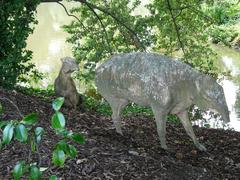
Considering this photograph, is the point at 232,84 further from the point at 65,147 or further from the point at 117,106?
the point at 65,147

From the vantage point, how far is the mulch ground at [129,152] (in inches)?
184

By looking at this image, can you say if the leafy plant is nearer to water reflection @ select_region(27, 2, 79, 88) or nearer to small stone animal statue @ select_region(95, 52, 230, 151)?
small stone animal statue @ select_region(95, 52, 230, 151)

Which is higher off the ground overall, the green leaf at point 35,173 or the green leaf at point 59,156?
the green leaf at point 59,156

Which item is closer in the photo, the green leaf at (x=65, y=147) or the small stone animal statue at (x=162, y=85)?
the green leaf at (x=65, y=147)

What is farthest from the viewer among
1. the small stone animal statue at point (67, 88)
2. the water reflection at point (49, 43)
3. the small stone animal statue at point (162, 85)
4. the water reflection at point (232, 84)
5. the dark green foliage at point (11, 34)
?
the water reflection at point (49, 43)

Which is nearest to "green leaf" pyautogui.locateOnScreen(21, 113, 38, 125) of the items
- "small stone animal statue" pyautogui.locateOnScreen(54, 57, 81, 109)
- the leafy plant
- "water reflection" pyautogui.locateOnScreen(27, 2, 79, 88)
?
the leafy plant

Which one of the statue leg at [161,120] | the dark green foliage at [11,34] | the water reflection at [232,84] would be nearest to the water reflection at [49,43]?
the water reflection at [232,84]

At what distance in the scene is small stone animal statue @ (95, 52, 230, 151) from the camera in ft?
18.2

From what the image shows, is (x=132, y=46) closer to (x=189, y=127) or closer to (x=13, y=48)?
(x=13, y=48)

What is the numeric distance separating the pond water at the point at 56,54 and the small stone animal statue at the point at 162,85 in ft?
22.9

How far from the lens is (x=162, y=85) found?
560 centimetres

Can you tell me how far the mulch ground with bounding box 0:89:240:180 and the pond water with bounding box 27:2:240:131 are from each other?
5.69 m

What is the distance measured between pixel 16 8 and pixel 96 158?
4565 millimetres

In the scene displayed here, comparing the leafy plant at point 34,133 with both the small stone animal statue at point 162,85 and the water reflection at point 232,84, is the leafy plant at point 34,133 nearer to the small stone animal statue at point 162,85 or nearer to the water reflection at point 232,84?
the small stone animal statue at point 162,85
